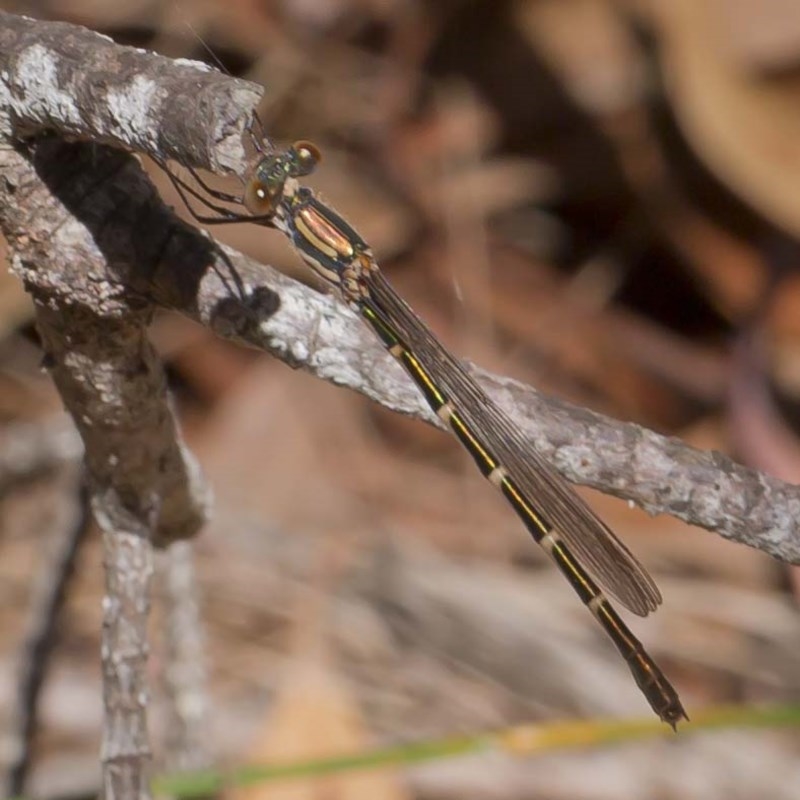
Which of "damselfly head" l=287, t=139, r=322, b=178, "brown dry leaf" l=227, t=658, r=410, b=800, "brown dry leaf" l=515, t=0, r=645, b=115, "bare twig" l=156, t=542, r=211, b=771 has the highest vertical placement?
"damselfly head" l=287, t=139, r=322, b=178

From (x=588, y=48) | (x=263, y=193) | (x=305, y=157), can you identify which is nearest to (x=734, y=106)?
(x=588, y=48)

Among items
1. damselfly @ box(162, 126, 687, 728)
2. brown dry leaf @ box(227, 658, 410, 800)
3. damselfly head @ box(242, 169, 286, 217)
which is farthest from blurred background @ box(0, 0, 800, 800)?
damselfly head @ box(242, 169, 286, 217)

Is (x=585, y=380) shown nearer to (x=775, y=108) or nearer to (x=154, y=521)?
(x=775, y=108)

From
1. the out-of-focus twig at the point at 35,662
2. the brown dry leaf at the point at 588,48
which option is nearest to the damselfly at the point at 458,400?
the out-of-focus twig at the point at 35,662

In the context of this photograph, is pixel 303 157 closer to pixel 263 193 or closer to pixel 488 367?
pixel 263 193

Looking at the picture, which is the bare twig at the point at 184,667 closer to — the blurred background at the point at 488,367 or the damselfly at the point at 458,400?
the blurred background at the point at 488,367

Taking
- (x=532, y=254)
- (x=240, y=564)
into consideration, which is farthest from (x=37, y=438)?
(x=532, y=254)

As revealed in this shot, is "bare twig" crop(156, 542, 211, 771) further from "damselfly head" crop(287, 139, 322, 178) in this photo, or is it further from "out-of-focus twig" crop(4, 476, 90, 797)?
"damselfly head" crop(287, 139, 322, 178)
